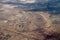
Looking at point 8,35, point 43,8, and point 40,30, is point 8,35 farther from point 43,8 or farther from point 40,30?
point 43,8

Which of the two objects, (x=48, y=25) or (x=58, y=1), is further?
(x=58, y=1)

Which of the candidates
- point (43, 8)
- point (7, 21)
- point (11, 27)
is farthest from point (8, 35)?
point (43, 8)

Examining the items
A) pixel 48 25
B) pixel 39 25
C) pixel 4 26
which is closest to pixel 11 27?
pixel 4 26

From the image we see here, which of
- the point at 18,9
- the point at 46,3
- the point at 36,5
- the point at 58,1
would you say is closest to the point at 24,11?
the point at 18,9

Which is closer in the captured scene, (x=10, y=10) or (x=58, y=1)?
(x=10, y=10)

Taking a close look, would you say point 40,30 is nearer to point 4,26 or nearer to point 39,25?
point 39,25

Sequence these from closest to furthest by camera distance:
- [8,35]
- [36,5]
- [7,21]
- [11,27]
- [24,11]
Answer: [8,35] < [11,27] < [7,21] < [24,11] < [36,5]

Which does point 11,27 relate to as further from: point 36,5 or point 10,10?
point 36,5

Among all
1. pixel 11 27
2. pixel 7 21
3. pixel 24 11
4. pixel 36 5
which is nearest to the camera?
pixel 11 27
